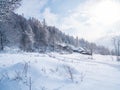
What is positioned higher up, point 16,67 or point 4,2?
point 4,2

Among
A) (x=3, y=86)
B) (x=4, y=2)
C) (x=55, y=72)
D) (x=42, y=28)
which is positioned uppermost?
(x=42, y=28)

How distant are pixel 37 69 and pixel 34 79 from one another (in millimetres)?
741

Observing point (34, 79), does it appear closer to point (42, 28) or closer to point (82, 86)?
point (82, 86)

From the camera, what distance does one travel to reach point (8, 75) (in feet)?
22.4

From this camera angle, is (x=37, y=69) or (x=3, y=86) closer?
(x=3, y=86)

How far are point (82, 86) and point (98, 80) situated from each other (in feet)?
2.75

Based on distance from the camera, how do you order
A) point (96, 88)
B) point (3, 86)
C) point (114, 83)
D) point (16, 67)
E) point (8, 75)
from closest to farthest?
point (96, 88) < point (114, 83) < point (3, 86) < point (8, 75) < point (16, 67)

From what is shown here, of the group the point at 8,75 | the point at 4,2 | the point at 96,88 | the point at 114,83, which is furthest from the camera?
the point at 4,2

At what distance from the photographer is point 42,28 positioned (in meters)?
82.2

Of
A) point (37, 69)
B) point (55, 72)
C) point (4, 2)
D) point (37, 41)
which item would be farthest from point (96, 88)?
point (37, 41)

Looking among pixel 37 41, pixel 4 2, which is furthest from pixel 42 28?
pixel 4 2

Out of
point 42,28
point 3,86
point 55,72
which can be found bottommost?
point 3,86

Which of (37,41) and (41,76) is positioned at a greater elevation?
(37,41)

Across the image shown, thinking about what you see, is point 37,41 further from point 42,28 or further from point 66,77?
point 66,77
